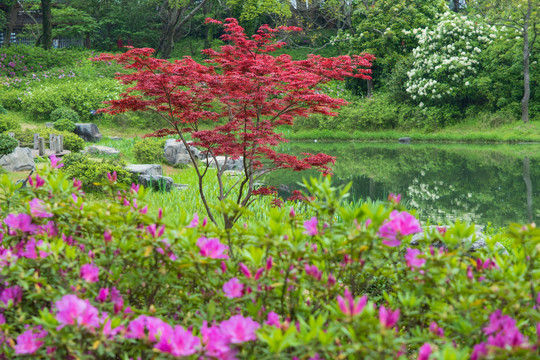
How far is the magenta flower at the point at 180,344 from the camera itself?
4.01 feet

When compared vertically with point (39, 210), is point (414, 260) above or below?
below

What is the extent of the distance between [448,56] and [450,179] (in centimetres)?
1019

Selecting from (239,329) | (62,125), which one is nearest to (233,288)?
(239,329)

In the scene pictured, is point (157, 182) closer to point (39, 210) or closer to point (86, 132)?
point (39, 210)

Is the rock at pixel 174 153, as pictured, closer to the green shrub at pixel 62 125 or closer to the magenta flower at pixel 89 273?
the green shrub at pixel 62 125

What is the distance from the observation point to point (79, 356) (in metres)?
1.31

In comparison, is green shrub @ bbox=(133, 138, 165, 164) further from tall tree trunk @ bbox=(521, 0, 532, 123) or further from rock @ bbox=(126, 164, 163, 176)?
tall tree trunk @ bbox=(521, 0, 532, 123)

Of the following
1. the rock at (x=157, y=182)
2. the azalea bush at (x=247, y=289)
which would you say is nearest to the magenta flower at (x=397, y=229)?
the azalea bush at (x=247, y=289)

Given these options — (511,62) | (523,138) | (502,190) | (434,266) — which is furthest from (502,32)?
(434,266)

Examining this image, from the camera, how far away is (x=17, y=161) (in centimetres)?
865

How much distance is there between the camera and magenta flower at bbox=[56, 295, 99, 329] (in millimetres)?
1281

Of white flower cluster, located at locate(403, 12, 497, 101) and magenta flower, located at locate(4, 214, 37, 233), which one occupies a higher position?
white flower cluster, located at locate(403, 12, 497, 101)

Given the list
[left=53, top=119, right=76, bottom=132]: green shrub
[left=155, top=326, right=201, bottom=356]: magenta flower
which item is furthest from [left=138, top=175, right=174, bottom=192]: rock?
[left=53, top=119, right=76, bottom=132]: green shrub

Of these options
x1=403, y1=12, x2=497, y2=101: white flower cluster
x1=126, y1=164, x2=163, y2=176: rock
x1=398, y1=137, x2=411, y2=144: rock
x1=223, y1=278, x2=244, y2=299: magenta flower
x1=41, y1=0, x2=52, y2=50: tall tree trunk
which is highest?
x1=41, y1=0, x2=52, y2=50: tall tree trunk
